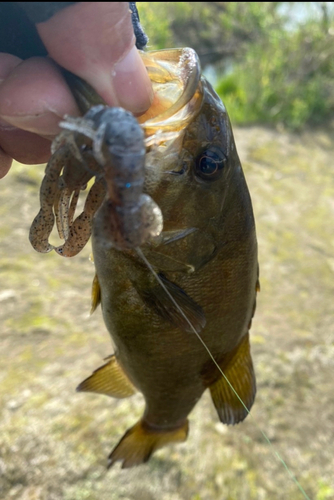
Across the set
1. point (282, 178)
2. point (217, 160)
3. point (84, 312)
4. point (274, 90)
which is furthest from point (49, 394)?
point (274, 90)

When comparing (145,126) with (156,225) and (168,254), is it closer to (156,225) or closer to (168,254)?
(156,225)

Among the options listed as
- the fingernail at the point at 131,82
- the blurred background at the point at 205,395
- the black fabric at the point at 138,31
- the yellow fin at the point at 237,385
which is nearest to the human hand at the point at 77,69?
the fingernail at the point at 131,82

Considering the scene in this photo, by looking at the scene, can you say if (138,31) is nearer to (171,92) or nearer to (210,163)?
(171,92)

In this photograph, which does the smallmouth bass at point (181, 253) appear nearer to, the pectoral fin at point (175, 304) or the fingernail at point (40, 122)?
the pectoral fin at point (175, 304)

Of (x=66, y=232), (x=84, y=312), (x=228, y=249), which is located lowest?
(x=84, y=312)

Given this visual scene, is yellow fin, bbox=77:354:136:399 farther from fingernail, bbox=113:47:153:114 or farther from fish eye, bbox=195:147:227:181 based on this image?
fingernail, bbox=113:47:153:114

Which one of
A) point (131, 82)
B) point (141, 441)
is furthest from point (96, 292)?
point (141, 441)

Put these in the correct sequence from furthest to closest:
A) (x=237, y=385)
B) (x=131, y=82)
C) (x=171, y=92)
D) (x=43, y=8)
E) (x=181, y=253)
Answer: (x=237, y=385)
(x=181, y=253)
(x=171, y=92)
(x=131, y=82)
(x=43, y=8)

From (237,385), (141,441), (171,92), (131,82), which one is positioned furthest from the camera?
(141,441)
